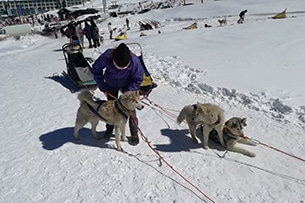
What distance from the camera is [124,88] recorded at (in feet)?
12.4

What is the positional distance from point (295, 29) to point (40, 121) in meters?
11.4

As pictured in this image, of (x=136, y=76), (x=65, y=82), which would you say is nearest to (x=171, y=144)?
(x=136, y=76)

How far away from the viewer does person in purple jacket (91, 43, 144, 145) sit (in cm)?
329

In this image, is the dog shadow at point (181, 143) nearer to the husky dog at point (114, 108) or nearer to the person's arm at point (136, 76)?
the husky dog at point (114, 108)

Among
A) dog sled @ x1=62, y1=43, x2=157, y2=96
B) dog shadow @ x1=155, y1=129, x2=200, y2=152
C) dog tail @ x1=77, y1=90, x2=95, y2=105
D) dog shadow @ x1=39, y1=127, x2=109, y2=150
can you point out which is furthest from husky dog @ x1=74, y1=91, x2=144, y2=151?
dog sled @ x1=62, y1=43, x2=157, y2=96

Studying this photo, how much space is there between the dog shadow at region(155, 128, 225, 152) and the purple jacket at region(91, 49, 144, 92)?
1017mm

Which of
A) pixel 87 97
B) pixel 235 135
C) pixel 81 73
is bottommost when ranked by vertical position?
pixel 81 73

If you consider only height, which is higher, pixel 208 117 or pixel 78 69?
pixel 208 117

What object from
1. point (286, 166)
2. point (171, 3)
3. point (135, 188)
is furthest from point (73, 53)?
point (171, 3)

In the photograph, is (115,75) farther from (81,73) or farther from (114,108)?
(81,73)

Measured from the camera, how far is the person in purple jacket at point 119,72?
3.29 metres

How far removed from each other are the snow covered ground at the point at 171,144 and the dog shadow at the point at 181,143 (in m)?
0.02

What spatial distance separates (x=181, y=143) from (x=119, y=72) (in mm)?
1450

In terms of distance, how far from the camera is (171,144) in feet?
12.8
